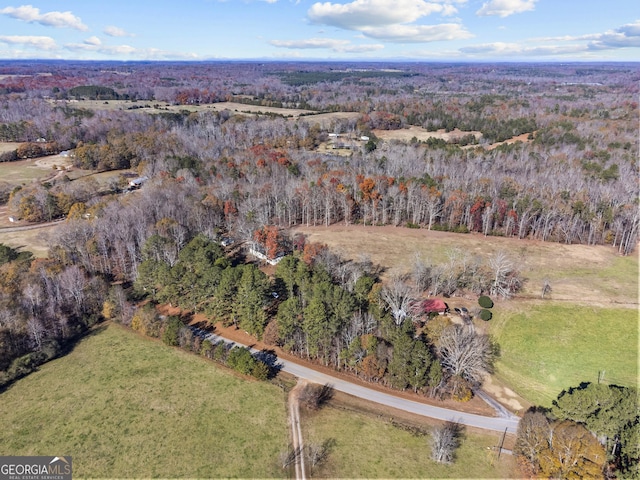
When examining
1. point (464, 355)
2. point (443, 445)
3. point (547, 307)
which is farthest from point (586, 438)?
point (547, 307)

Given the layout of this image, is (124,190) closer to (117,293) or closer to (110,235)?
(110,235)

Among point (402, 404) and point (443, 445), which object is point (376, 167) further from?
point (443, 445)

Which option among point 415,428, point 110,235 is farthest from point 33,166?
point 415,428

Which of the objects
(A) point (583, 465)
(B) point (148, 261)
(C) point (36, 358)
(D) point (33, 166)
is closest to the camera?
(A) point (583, 465)

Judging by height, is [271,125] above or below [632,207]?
above

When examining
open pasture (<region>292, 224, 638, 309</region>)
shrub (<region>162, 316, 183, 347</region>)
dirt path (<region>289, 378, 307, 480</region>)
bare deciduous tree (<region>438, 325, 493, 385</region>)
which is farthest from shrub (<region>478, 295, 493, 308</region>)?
shrub (<region>162, 316, 183, 347</region>)
